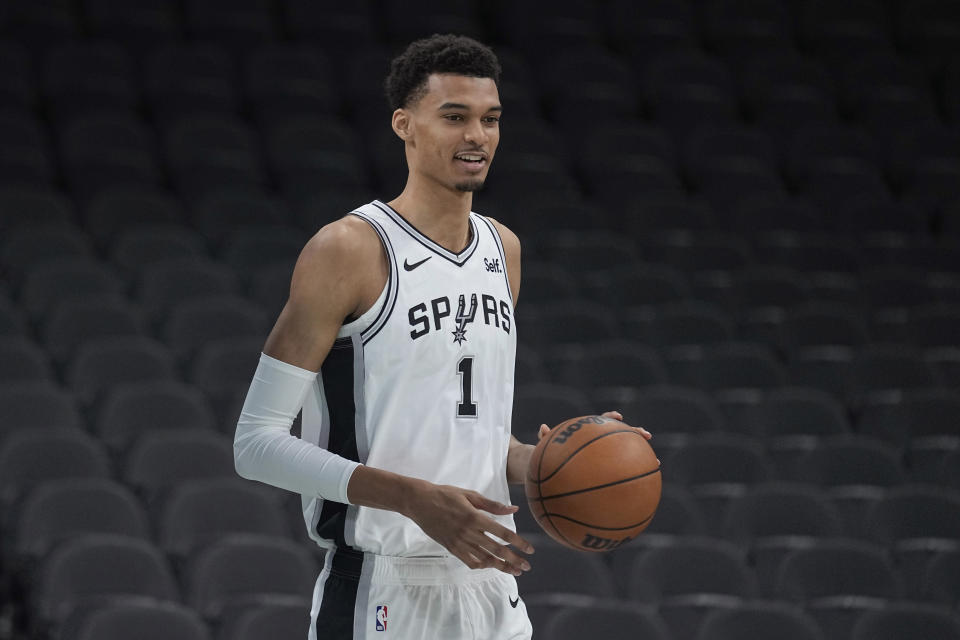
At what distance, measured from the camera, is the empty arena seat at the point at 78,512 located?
4770mm

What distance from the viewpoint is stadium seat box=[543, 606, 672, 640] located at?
4270 mm

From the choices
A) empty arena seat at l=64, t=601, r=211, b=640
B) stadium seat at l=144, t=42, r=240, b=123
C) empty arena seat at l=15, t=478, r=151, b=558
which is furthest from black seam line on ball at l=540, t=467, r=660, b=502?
stadium seat at l=144, t=42, r=240, b=123

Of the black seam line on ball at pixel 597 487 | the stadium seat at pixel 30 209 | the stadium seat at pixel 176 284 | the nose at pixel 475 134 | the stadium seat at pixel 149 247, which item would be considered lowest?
the black seam line on ball at pixel 597 487

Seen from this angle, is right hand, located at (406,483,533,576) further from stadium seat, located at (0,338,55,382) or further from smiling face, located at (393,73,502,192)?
stadium seat, located at (0,338,55,382)

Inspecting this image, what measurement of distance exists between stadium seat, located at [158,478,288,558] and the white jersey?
2.41 metres

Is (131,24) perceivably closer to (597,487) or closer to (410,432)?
(410,432)

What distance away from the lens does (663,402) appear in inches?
242

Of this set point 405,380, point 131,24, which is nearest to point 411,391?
point 405,380

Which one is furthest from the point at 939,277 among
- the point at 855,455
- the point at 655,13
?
the point at 655,13

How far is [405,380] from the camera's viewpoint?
2508mm

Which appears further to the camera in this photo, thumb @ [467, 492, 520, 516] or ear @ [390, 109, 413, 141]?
ear @ [390, 109, 413, 141]

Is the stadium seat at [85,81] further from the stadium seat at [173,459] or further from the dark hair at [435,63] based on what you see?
the dark hair at [435,63]

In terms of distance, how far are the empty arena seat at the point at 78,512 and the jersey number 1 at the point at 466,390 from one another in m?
2.68

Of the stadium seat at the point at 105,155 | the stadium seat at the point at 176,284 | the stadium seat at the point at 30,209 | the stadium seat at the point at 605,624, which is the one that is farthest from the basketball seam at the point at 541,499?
the stadium seat at the point at 105,155
